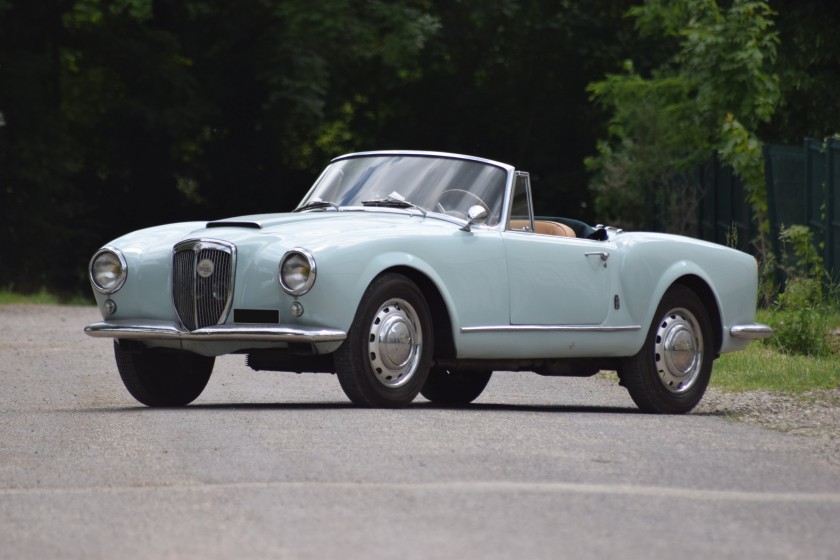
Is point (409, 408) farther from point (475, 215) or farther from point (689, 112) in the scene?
point (689, 112)

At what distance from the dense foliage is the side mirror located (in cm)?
1681

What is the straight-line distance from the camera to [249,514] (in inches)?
229

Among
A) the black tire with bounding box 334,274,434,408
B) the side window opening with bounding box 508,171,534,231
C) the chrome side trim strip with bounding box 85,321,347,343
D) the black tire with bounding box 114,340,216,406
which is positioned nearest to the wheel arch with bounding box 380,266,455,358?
the black tire with bounding box 334,274,434,408

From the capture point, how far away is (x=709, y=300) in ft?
36.0

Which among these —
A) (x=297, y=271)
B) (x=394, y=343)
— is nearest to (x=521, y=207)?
(x=394, y=343)

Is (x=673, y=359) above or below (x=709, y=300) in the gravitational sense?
below

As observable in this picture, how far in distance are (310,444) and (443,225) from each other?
2.34 metres

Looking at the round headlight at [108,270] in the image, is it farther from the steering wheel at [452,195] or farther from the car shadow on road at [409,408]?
the steering wheel at [452,195]

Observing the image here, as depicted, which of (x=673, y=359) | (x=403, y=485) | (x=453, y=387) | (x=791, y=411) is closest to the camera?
(x=403, y=485)

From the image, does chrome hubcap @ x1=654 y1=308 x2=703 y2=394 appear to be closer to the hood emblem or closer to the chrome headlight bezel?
the chrome headlight bezel

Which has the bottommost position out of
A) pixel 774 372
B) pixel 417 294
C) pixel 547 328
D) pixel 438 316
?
pixel 774 372

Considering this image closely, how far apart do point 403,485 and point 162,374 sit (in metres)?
3.93

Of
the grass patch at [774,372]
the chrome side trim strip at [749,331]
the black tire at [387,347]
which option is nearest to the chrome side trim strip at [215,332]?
the black tire at [387,347]

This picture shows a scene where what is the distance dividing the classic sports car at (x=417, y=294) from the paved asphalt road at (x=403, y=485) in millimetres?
332
